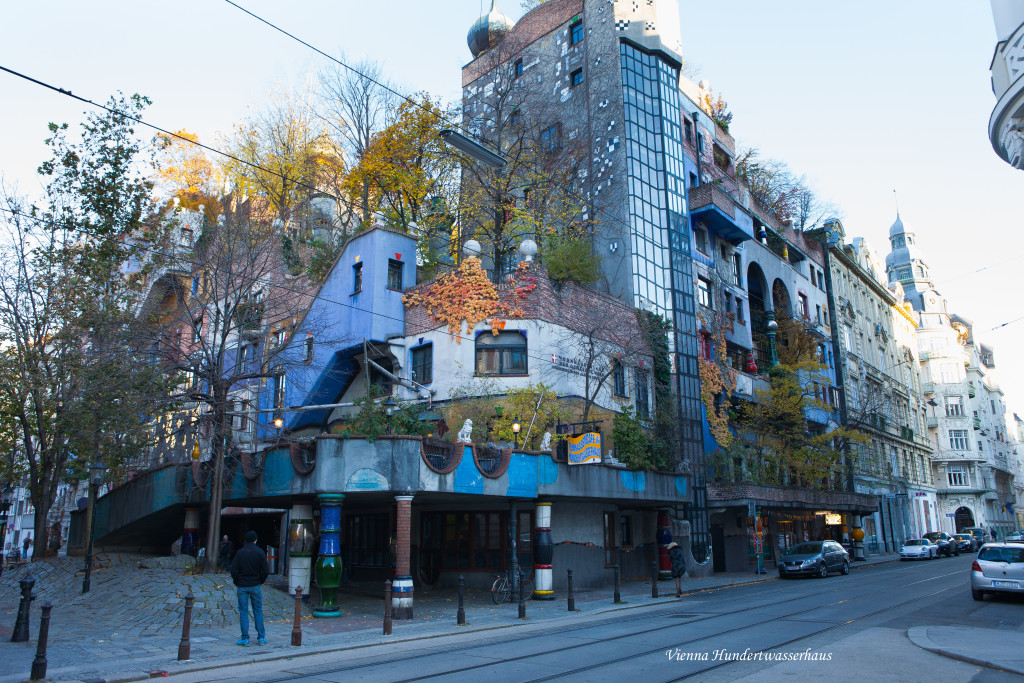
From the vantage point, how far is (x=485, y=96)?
40.2m

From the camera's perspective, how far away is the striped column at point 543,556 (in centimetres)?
2069

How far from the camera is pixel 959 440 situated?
6881 cm

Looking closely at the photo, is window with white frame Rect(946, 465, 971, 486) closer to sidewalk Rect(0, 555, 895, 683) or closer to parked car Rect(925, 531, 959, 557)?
parked car Rect(925, 531, 959, 557)

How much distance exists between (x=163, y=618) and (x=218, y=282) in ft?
37.1

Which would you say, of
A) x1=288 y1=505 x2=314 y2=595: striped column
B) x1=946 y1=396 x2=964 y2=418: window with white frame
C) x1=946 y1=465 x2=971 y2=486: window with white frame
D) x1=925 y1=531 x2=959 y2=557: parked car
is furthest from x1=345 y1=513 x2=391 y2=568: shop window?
x1=946 y1=396 x2=964 y2=418: window with white frame

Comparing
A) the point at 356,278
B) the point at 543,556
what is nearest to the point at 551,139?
the point at 356,278

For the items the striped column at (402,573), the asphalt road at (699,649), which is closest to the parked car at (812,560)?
the asphalt road at (699,649)

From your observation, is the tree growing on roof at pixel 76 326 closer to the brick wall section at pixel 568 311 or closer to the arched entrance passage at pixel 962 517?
the brick wall section at pixel 568 311

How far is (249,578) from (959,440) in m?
73.6

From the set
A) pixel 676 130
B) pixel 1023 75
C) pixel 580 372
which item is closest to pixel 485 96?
pixel 676 130

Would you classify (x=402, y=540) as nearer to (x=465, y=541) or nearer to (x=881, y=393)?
(x=465, y=541)

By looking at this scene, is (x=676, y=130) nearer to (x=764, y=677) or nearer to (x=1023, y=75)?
(x=1023, y=75)

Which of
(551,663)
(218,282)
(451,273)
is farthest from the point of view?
(451,273)

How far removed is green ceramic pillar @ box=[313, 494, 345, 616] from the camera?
56.6 ft
